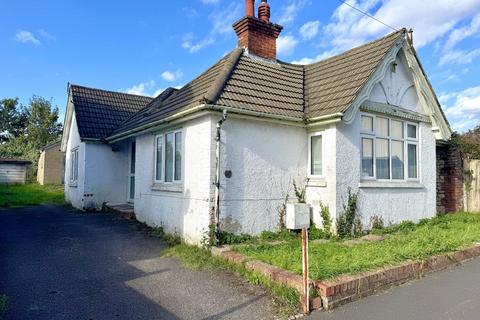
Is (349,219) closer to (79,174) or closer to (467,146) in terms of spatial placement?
(467,146)

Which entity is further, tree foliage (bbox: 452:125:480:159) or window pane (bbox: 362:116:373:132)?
tree foliage (bbox: 452:125:480:159)

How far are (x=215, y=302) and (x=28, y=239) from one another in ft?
21.8

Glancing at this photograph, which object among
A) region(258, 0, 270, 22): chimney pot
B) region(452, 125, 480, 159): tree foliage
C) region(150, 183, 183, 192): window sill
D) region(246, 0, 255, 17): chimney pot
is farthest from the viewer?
region(452, 125, 480, 159): tree foliage

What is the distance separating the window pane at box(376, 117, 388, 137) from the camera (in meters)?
9.98

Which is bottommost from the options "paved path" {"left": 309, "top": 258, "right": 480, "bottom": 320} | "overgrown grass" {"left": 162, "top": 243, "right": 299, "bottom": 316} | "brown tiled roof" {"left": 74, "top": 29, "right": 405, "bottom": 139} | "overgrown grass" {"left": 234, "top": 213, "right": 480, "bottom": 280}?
"paved path" {"left": 309, "top": 258, "right": 480, "bottom": 320}

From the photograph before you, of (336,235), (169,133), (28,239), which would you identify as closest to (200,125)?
(169,133)

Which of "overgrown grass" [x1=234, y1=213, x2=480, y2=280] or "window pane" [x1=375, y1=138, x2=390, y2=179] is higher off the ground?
"window pane" [x1=375, y1=138, x2=390, y2=179]

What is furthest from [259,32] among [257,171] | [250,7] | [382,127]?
[257,171]

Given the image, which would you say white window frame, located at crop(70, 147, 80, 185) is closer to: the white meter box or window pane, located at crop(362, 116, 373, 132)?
the white meter box

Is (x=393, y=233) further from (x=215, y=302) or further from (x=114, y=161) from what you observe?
(x=114, y=161)

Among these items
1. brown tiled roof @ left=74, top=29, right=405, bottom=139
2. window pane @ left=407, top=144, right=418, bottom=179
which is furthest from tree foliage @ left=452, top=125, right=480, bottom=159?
brown tiled roof @ left=74, top=29, right=405, bottom=139

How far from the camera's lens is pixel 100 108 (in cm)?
1683

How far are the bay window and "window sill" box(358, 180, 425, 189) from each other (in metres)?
4.90

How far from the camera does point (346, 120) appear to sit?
852 centimetres
